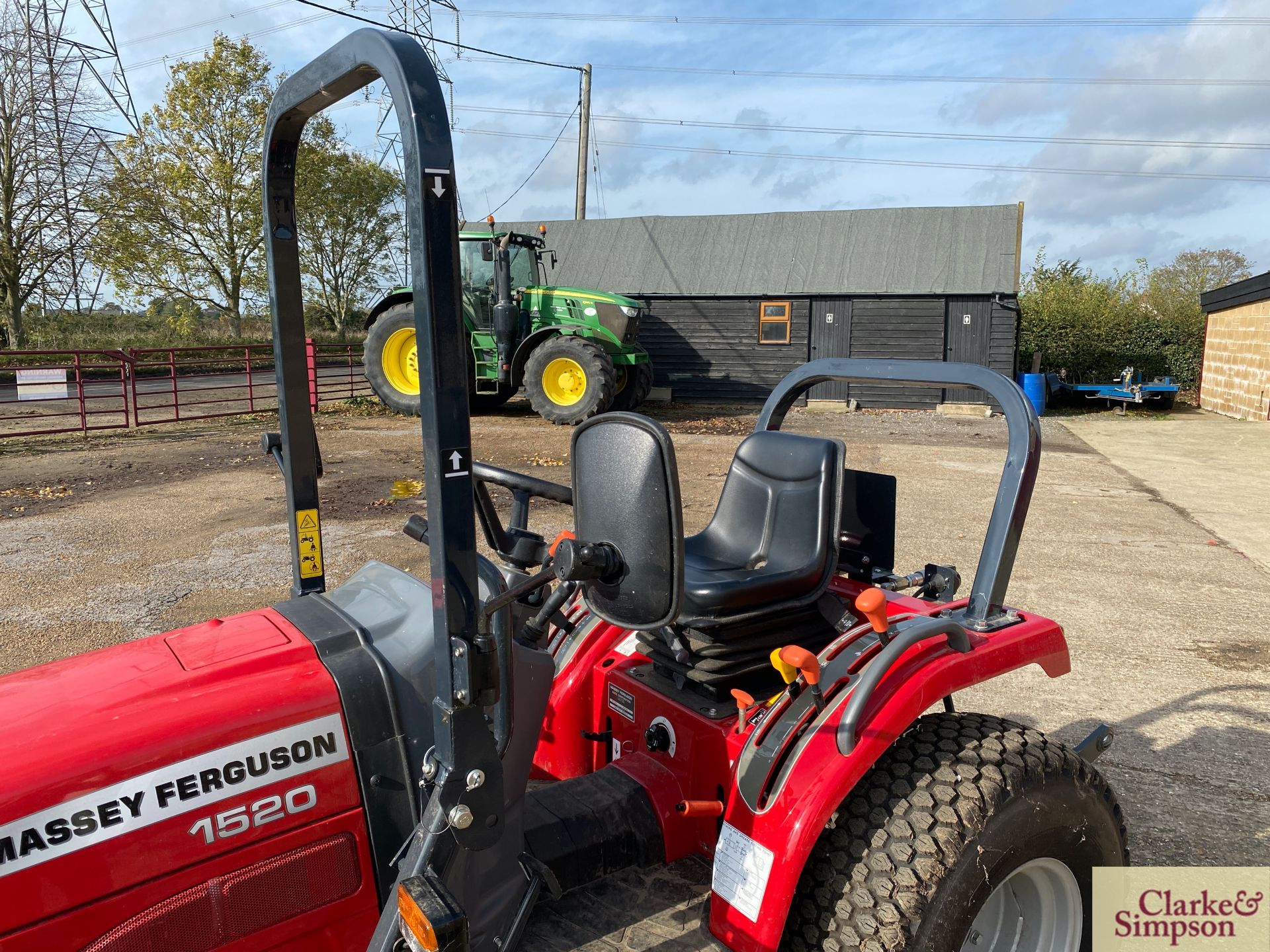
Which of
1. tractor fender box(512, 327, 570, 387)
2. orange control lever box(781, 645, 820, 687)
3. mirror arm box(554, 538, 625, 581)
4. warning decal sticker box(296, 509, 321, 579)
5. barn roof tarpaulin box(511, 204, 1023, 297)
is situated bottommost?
orange control lever box(781, 645, 820, 687)

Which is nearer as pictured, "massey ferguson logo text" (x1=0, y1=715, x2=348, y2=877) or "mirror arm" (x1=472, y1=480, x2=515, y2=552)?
"massey ferguson logo text" (x1=0, y1=715, x2=348, y2=877)

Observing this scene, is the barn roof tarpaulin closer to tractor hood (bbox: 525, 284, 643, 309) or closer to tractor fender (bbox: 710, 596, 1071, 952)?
tractor hood (bbox: 525, 284, 643, 309)

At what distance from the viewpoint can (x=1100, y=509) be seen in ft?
25.4

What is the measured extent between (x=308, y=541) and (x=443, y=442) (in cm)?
85

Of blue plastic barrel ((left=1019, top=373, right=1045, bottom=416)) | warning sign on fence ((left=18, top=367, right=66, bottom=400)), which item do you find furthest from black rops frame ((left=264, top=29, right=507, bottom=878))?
blue plastic barrel ((left=1019, top=373, right=1045, bottom=416))

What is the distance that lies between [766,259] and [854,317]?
235cm

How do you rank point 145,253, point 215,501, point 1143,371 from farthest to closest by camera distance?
point 145,253
point 1143,371
point 215,501

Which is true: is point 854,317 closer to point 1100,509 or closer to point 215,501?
point 1100,509

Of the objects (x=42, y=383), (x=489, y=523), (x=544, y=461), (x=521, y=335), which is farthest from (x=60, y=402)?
(x=489, y=523)

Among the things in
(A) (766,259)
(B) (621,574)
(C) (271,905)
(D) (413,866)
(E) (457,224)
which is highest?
(A) (766,259)

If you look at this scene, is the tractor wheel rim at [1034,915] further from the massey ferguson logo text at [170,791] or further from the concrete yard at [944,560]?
the massey ferguson logo text at [170,791]

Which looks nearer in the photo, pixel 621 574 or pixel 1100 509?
pixel 621 574

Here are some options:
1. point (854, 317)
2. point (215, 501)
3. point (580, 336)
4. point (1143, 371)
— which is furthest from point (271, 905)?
point (1143, 371)

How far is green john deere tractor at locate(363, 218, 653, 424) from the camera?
1273cm
